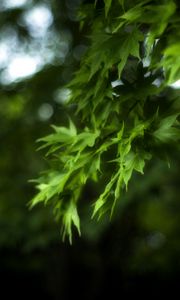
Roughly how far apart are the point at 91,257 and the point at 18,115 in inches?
142

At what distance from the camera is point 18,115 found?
7.11m

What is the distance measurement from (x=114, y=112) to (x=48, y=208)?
4.69 metres

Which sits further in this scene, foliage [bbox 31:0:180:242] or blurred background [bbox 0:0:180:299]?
blurred background [bbox 0:0:180:299]

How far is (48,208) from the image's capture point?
6840 mm

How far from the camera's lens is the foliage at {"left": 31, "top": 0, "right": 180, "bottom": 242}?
1.98m

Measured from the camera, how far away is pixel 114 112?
2344 mm

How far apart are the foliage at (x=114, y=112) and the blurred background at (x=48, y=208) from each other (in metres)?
3.13

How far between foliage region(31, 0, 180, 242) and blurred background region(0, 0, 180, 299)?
123 inches

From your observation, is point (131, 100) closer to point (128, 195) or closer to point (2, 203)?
point (128, 195)

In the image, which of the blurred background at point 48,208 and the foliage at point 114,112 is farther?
the blurred background at point 48,208

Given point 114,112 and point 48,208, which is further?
point 48,208

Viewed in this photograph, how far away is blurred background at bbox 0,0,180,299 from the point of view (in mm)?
6539

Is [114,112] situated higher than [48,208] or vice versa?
[114,112]

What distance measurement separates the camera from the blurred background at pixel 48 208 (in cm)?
654
